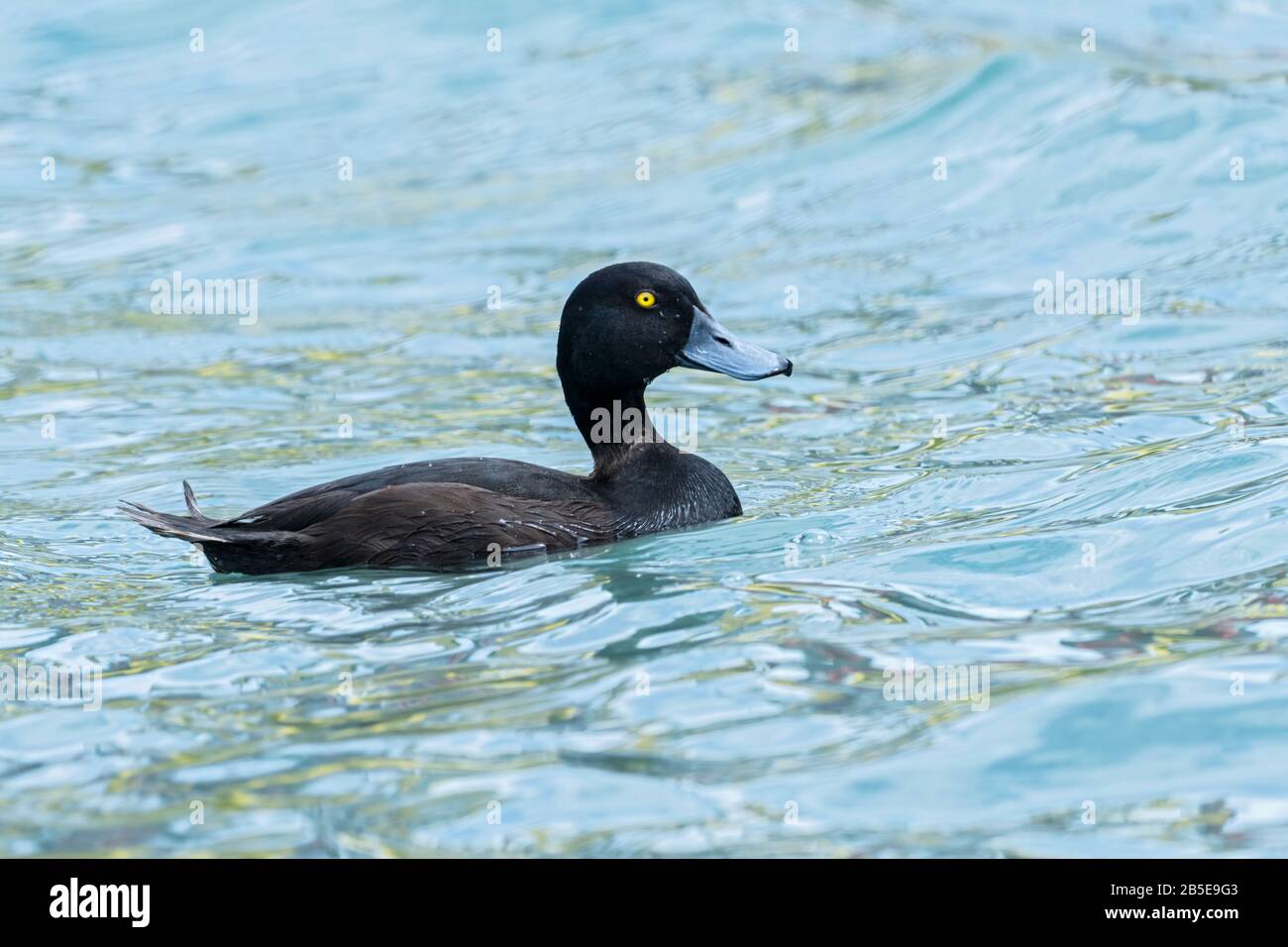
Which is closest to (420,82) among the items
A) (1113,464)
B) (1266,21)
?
(1266,21)

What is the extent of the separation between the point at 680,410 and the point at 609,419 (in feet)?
9.09

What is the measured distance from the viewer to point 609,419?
830cm

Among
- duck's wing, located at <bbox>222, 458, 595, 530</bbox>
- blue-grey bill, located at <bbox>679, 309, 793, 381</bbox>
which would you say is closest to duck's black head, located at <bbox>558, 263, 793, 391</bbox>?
blue-grey bill, located at <bbox>679, 309, 793, 381</bbox>

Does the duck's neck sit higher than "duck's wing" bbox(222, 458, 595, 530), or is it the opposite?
the duck's neck

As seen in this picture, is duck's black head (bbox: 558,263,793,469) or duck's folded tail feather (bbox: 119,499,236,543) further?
duck's black head (bbox: 558,263,793,469)

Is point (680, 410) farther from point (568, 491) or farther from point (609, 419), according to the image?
point (568, 491)

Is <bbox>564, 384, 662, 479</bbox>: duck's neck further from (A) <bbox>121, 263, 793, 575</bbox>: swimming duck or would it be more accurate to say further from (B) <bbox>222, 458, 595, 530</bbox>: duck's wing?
(B) <bbox>222, 458, 595, 530</bbox>: duck's wing

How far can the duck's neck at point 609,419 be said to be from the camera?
827 cm

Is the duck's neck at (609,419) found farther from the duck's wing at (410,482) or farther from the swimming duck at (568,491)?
the duck's wing at (410,482)

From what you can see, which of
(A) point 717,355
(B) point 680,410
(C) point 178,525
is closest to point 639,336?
(A) point 717,355

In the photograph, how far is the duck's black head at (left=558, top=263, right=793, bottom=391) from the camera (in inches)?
319

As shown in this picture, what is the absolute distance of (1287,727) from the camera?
18.3 ft

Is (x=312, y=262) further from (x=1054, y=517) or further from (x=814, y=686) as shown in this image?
(x=814, y=686)

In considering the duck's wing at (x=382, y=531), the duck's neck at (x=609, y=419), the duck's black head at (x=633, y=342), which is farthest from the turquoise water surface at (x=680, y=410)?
the duck's black head at (x=633, y=342)
